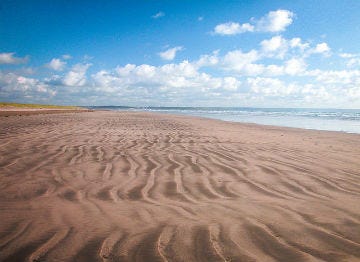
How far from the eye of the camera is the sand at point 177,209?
2.49 meters

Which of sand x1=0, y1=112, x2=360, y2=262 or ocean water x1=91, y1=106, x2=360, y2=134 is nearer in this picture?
sand x1=0, y1=112, x2=360, y2=262

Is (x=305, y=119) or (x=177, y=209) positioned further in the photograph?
(x=305, y=119)

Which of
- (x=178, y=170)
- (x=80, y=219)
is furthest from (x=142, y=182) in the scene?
(x=80, y=219)

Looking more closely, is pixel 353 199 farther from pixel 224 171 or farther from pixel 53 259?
pixel 53 259

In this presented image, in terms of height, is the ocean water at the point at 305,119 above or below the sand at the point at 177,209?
below

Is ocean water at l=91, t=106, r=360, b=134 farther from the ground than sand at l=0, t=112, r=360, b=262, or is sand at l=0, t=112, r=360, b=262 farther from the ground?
sand at l=0, t=112, r=360, b=262

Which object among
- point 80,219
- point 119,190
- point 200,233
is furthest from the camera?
point 119,190

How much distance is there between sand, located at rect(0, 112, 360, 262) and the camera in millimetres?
2492

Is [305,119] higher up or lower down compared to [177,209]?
lower down

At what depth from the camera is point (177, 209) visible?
349 centimetres

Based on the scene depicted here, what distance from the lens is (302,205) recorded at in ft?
12.0

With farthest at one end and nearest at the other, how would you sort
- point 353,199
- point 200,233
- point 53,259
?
1. point 353,199
2. point 200,233
3. point 53,259

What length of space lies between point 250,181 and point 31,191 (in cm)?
356

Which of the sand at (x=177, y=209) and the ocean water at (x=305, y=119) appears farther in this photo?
the ocean water at (x=305, y=119)
